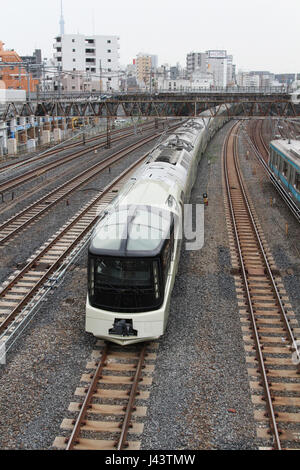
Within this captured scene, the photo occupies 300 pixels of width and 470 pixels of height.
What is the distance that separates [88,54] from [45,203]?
334ft

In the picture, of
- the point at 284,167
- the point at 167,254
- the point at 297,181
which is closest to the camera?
the point at 167,254

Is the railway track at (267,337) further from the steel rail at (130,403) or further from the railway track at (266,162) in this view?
the railway track at (266,162)

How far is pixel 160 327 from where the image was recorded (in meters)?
10.2

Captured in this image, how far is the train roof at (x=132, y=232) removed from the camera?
32.9 feet

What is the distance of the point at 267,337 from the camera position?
11188 mm

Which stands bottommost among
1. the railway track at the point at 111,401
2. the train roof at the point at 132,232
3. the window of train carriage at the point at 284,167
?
the railway track at the point at 111,401

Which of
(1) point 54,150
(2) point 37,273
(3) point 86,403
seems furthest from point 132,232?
(1) point 54,150

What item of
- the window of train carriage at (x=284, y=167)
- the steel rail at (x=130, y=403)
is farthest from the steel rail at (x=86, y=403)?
the window of train carriage at (x=284, y=167)

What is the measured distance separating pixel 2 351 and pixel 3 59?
65.8 metres

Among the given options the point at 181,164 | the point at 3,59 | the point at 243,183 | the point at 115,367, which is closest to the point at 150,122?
the point at 3,59

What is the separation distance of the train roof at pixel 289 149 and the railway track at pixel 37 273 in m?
9.59

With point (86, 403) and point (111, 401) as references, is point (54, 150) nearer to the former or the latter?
point (111, 401)

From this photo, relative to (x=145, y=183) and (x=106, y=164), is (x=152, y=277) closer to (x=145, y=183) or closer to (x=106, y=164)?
(x=145, y=183)

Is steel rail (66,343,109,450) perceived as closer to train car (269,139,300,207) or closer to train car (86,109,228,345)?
train car (86,109,228,345)
